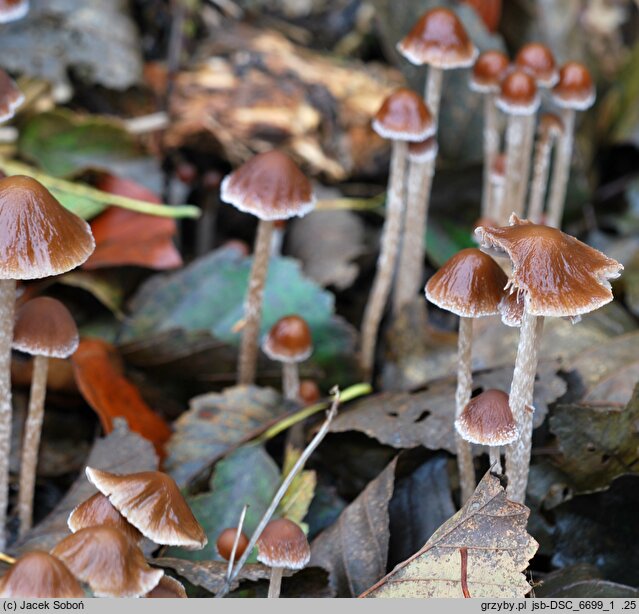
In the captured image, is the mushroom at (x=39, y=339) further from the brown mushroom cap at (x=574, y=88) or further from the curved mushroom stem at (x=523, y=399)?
the brown mushroom cap at (x=574, y=88)

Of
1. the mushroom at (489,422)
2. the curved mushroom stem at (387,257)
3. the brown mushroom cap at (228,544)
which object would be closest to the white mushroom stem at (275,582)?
the brown mushroom cap at (228,544)

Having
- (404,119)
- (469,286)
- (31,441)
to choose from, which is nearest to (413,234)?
(404,119)

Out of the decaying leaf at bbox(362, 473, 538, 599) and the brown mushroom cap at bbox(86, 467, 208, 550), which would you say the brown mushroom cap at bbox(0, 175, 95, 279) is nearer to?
the brown mushroom cap at bbox(86, 467, 208, 550)

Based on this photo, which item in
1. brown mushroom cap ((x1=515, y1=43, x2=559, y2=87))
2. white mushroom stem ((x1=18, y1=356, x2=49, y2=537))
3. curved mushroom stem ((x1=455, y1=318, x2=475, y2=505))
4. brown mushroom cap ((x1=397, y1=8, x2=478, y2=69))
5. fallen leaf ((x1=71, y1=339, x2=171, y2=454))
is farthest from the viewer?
brown mushroom cap ((x1=515, y1=43, x2=559, y2=87))

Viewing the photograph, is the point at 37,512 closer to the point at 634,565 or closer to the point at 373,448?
the point at 373,448

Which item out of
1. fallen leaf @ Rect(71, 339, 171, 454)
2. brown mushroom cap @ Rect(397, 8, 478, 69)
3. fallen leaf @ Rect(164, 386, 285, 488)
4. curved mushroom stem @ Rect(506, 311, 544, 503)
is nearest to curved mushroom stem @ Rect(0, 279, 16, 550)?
fallen leaf @ Rect(71, 339, 171, 454)

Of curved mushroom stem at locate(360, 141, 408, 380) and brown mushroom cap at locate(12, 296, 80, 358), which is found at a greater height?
brown mushroom cap at locate(12, 296, 80, 358)
